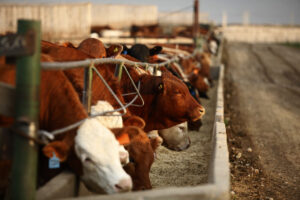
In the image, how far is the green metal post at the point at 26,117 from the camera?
261 centimetres

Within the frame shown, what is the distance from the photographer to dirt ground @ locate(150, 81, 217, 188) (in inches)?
179

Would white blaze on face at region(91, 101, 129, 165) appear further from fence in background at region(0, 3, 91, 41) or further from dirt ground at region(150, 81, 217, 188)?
fence in background at region(0, 3, 91, 41)

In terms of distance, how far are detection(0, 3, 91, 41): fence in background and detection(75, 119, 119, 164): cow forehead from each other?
39.8 ft

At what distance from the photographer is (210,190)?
2748 mm

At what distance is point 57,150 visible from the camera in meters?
2.88

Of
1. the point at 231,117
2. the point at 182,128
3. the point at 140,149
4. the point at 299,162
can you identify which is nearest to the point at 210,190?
the point at 140,149

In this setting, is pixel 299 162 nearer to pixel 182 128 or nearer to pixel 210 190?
pixel 182 128

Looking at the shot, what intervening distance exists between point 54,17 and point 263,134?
32.9ft

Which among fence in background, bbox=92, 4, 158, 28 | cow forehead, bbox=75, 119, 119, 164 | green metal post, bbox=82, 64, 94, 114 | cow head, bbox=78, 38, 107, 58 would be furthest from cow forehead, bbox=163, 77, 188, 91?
fence in background, bbox=92, 4, 158, 28

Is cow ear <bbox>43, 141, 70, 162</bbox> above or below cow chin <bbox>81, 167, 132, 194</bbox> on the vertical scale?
above

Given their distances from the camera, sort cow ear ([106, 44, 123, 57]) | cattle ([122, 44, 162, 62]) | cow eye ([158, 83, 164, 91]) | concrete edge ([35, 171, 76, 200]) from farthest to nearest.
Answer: cattle ([122, 44, 162, 62]) → cow ear ([106, 44, 123, 57]) → cow eye ([158, 83, 164, 91]) → concrete edge ([35, 171, 76, 200])

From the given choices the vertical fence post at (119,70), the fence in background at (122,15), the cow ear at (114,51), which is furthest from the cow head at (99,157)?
the fence in background at (122,15)

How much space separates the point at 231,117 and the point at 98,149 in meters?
6.51

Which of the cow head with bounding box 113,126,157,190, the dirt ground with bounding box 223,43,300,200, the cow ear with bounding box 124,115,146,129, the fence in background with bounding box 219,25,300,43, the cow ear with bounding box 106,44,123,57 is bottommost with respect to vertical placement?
the dirt ground with bounding box 223,43,300,200
